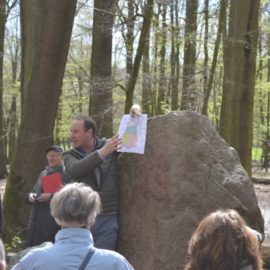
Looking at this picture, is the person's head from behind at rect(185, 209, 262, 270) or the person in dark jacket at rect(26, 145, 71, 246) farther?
the person in dark jacket at rect(26, 145, 71, 246)

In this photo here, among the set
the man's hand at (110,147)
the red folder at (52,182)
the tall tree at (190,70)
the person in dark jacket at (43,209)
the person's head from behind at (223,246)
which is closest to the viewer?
the person's head from behind at (223,246)

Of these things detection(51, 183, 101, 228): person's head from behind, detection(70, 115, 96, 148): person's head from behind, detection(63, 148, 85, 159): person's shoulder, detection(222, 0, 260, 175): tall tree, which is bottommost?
detection(51, 183, 101, 228): person's head from behind

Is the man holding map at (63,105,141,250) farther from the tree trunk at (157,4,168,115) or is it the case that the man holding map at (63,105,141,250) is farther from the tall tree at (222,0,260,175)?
the tree trunk at (157,4,168,115)

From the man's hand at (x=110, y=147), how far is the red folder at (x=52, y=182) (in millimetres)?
915

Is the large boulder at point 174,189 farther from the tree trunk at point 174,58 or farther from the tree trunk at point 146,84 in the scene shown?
the tree trunk at point 174,58

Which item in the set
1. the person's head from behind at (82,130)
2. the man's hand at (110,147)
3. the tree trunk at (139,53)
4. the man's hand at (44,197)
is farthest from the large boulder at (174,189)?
the tree trunk at (139,53)

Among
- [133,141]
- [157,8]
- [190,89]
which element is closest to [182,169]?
[133,141]

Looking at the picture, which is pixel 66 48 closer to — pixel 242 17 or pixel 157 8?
pixel 242 17

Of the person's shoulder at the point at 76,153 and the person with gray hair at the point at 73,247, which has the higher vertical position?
the person's shoulder at the point at 76,153

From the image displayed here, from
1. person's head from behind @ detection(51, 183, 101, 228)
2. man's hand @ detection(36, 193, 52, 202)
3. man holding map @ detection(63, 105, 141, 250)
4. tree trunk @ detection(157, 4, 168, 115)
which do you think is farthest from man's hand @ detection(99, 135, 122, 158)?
tree trunk @ detection(157, 4, 168, 115)

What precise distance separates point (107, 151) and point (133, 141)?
434 millimetres

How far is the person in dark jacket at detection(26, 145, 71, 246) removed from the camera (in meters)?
6.10

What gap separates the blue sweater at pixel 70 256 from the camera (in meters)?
2.94

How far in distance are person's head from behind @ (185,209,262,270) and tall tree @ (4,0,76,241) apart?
553 centimetres
